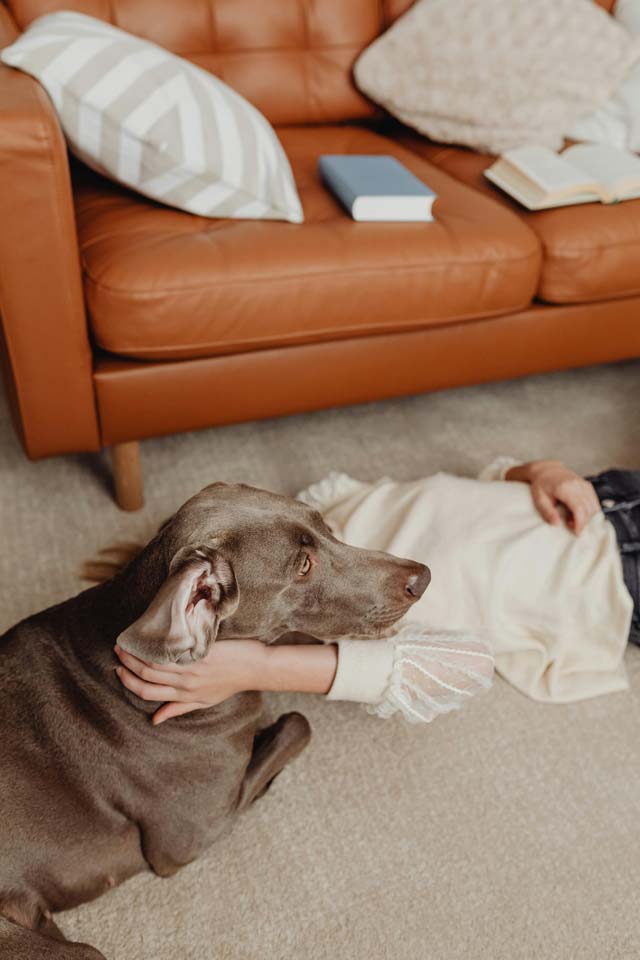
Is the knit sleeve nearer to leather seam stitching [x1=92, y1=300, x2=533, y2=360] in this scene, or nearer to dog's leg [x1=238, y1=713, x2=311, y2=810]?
dog's leg [x1=238, y1=713, x2=311, y2=810]

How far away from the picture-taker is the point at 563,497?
159 cm

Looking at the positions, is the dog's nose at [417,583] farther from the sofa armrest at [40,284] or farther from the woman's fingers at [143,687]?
the sofa armrest at [40,284]

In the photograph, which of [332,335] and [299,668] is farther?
[332,335]

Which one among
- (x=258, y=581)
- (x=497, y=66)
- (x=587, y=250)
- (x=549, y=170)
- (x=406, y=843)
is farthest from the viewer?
(x=497, y=66)

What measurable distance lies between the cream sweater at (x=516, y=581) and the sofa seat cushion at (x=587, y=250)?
2.39 feet

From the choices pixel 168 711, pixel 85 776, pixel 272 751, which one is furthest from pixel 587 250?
pixel 85 776

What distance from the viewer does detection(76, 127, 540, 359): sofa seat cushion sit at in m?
1.68

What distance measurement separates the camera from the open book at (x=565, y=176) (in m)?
2.09

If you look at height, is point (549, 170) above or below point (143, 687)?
above

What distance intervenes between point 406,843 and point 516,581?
0.51 metres

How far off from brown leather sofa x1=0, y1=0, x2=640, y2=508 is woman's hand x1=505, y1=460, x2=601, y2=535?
54 cm

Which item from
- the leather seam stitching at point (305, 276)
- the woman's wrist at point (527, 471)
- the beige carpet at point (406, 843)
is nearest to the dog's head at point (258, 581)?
the beige carpet at point (406, 843)

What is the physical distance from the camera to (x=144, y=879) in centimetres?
134

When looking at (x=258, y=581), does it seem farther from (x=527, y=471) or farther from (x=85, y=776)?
(x=527, y=471)
